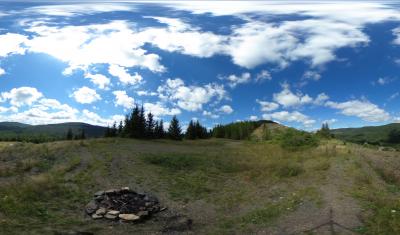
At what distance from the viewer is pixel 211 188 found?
3272cm

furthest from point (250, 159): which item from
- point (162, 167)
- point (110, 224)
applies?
point (110, 224)

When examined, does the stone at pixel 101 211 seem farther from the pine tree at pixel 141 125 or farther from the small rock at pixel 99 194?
the pine tree at pixel 141 125

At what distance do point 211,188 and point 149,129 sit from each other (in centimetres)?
6850

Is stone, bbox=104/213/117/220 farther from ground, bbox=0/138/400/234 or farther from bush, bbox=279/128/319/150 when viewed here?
bush, bbox=279/128/319/150

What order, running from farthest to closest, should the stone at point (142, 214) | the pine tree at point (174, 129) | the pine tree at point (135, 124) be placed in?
the pine tree at point (174, 129)
the pine tree at point (135, 124)
the stone at point (142, 214)

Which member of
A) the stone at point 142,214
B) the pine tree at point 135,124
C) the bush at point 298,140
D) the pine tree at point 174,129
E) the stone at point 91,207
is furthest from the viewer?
the pine tree at point 174,129

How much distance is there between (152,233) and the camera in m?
21.4

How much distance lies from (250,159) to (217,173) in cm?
797

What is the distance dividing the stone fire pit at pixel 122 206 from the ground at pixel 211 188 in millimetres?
622

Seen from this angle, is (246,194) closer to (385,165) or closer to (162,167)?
(162,167)

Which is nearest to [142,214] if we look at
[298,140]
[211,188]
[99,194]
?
[99,194]

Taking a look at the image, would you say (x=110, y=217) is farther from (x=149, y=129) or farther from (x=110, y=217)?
(x=149, y=129)

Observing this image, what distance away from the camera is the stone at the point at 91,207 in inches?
970

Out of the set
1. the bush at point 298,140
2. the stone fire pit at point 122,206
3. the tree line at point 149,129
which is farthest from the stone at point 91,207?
the tree line at point 149,129
